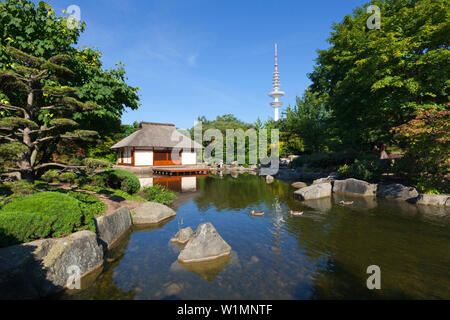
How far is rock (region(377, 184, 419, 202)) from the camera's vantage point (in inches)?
496

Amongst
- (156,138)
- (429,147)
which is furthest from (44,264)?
(156,138)

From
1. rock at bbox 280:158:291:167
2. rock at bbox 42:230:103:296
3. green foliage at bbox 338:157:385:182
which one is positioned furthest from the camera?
rock at bbox 280:158:291:167

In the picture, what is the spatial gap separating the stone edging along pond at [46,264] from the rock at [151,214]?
3298mm

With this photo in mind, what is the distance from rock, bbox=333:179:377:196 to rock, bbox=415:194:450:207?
269 centimetres

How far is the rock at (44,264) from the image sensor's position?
12.0 ft

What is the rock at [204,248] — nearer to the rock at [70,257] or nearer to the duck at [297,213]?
the rock at [70,257]

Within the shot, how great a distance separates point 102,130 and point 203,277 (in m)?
10.8

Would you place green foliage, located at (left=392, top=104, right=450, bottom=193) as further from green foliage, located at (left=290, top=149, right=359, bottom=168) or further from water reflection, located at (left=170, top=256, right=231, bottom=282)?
water reflection, located at (left=170, top=256, right=231, bottom=282)

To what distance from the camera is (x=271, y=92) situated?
109688 millimetres

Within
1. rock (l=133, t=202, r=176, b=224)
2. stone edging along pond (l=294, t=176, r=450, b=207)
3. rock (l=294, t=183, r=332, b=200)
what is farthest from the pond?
rock (l=294, t=183, r=332, b=200)

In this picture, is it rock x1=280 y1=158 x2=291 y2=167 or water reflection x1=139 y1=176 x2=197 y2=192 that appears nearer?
water reflection x1=139 y1=176 x2=197 y2=192

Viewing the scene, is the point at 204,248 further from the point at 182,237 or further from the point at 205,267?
the point at 182,237

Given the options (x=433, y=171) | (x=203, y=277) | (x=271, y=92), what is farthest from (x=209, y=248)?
(x=271, y=92)
